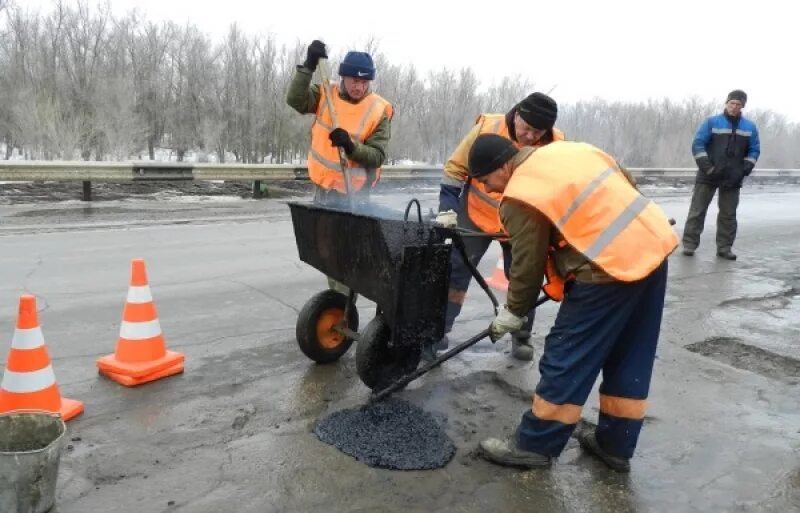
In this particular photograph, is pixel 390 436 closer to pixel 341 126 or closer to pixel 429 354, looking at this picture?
pixel 429 354

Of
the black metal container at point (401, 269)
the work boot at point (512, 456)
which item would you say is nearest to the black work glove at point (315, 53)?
the black metal container at point (401, 269)

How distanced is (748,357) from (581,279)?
2558 mm

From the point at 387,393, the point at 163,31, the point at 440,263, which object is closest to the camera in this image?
the point at 440,263

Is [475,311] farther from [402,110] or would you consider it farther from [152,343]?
[402,110]

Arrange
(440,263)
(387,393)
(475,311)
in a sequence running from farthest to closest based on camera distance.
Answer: (475,311) → (387,393) → (440,263)

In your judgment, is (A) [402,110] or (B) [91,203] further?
(A) [402,110]

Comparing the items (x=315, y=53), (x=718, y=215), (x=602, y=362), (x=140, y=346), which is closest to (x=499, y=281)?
(x=315, y=53)

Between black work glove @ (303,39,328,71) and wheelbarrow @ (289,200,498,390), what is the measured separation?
108 cm

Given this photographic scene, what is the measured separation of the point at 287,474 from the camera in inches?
106

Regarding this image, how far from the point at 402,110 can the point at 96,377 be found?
88.5 feet

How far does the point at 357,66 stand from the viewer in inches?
159

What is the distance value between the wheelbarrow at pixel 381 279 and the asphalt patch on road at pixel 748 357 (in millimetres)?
2212

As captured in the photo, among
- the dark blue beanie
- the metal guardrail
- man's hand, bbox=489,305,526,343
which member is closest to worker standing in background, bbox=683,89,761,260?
the dark blue beanie

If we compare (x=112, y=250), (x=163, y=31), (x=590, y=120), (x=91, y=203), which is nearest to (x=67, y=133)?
(x=163, y=31)
